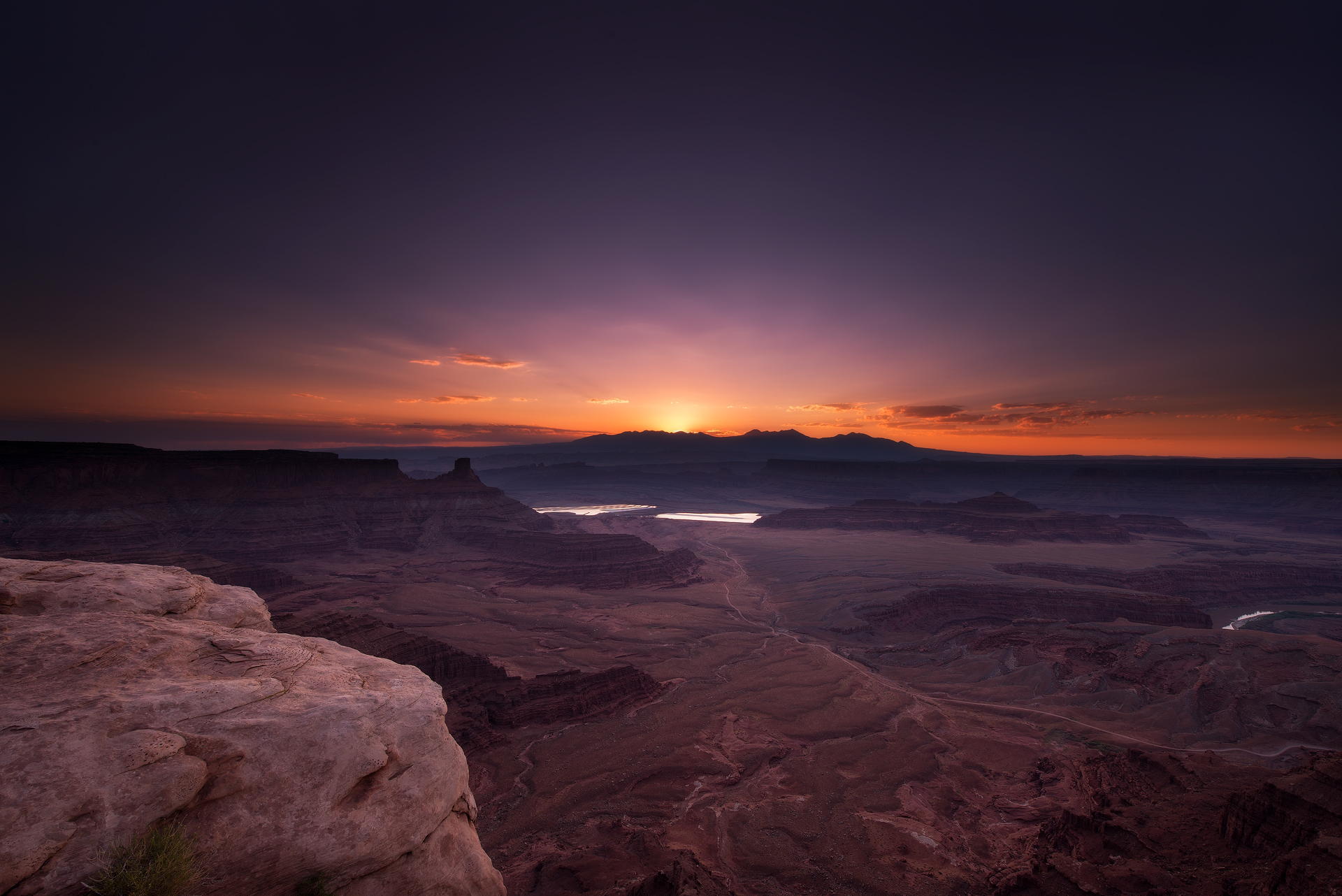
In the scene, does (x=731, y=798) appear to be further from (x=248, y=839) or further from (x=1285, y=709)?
(x=1285, y=709)

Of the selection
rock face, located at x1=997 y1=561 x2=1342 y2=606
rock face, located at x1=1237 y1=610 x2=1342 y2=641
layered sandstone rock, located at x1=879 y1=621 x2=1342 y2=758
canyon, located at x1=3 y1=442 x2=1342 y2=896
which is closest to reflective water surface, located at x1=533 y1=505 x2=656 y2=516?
canyon, located at x1=3 y1=442 x2=1342 y2=896

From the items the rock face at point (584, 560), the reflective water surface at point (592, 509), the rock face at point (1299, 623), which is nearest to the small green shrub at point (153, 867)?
the rock face at point (584, 560)

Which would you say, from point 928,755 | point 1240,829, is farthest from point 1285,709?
point 1240,829

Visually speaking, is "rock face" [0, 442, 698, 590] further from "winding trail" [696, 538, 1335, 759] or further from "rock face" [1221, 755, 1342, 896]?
"rock face" [1221, 755, 1342, 896]

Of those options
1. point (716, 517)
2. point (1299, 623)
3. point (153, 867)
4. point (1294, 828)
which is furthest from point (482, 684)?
point (716, 517)

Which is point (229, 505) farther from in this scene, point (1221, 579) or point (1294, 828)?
point (1221, 579)
